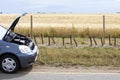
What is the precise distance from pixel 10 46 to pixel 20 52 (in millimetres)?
314

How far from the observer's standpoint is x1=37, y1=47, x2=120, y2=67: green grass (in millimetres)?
10648

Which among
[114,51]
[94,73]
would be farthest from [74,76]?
[114,51]

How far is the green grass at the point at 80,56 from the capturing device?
1065cm

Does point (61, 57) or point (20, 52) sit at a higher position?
point (20, 52)

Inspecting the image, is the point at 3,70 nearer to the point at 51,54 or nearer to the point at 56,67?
the point at 56,67

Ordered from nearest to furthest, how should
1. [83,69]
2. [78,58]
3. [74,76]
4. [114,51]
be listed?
[74,76]
[83,69]
[78,58]
[114,51]

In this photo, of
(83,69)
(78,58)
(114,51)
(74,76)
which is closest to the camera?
(74,76)

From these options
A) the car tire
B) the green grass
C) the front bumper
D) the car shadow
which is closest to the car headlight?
the front bumper

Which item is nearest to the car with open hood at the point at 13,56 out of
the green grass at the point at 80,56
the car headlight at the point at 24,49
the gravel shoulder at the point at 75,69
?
the car headlight at the point at 24,49

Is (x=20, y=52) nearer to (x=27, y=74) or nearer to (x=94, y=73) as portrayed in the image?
(x=27, y=74)

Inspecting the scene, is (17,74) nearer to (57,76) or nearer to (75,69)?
(57,76)

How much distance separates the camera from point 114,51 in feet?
41.6

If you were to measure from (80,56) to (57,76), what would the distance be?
320 cm

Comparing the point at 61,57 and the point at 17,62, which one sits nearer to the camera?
the point at 17,62
